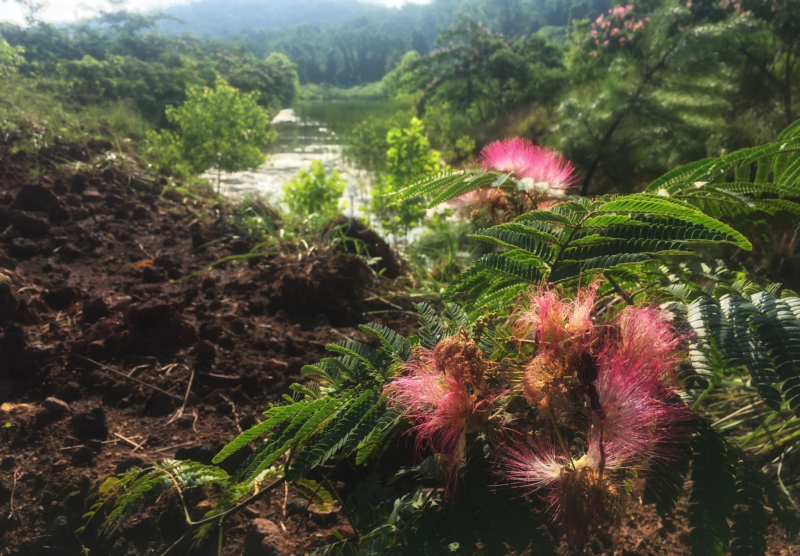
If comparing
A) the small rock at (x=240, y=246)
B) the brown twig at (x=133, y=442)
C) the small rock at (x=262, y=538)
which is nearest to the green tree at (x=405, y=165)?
the small rock at (x=240, y=246)

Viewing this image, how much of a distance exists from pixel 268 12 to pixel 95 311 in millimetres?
51151

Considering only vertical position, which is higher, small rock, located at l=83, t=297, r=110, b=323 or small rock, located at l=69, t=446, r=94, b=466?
small rock, located at l=83, t=297, r=110, b=323

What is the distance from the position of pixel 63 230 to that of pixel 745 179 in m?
3.23

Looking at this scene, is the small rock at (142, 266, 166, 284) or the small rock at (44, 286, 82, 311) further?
the small rock at (142, 266, 166, 284)

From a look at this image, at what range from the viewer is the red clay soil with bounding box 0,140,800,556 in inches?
44.1

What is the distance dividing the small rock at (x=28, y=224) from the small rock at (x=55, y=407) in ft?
5.31

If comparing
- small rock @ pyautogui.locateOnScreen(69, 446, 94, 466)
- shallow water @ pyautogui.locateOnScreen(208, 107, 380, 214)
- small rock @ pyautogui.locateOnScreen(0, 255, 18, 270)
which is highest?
small rock @ pyautogui.locateOnScreen(0, 255, 18, 270)

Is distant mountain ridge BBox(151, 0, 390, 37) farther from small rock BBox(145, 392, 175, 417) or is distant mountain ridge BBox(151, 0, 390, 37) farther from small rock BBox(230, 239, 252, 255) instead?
small rock BBox(145, 392, 175, 417)

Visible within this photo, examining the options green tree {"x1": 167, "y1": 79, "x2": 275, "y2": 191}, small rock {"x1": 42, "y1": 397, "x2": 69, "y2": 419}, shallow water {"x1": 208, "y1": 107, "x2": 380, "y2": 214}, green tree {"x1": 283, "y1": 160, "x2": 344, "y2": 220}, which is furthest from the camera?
shallow water {"x1": 208, "y1": 107, "x2": 380, "y2": 214}

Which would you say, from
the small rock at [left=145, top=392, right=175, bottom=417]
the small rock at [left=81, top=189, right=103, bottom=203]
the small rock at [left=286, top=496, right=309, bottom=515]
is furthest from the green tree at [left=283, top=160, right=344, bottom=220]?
the small rock at [left=286, top=496, right=309, bottom=515]

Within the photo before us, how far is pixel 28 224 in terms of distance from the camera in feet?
8.50

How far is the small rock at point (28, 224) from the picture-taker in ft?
8.47

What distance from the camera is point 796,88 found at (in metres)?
4.04

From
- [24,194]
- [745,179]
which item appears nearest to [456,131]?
[24,194]
